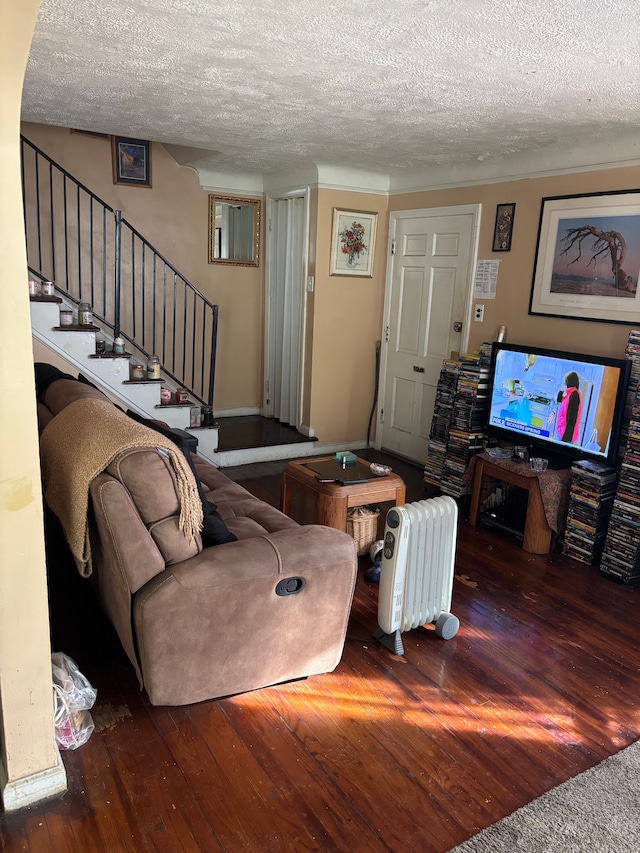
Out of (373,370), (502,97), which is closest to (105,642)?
(502,97)

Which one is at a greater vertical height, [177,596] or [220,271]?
[220,271]

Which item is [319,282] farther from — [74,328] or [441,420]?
[74,328]

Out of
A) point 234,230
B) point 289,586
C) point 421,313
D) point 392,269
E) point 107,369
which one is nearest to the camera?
point 289,586

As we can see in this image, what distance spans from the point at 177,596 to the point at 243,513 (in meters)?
0.87

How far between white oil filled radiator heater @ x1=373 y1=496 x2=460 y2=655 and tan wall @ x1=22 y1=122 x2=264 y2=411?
3849 mm

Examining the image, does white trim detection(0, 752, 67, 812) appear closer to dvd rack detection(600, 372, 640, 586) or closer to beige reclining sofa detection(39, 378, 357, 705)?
beige reclining sofa detection(39, 378, 357, 705)

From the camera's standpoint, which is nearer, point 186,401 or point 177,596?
point 177,596

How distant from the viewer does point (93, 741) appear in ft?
7.21

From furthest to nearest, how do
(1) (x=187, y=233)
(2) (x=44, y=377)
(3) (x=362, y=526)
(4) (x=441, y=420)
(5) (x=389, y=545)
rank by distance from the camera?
(1) (x=187, y=233) < (4) (x=441, y=420) < (3) (x=362, y=526) < (2) (x=44, y=377) < (5) (x=389, y=545)

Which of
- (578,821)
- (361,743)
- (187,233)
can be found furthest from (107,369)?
(578,821)

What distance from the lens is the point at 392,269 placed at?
18.4 ft

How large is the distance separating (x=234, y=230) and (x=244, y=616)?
4.58 metres

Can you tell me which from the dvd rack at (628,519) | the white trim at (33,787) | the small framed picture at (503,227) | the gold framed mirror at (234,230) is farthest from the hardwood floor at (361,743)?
the gold framed mirror at (234,230)

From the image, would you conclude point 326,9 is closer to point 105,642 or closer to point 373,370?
point 105,642
